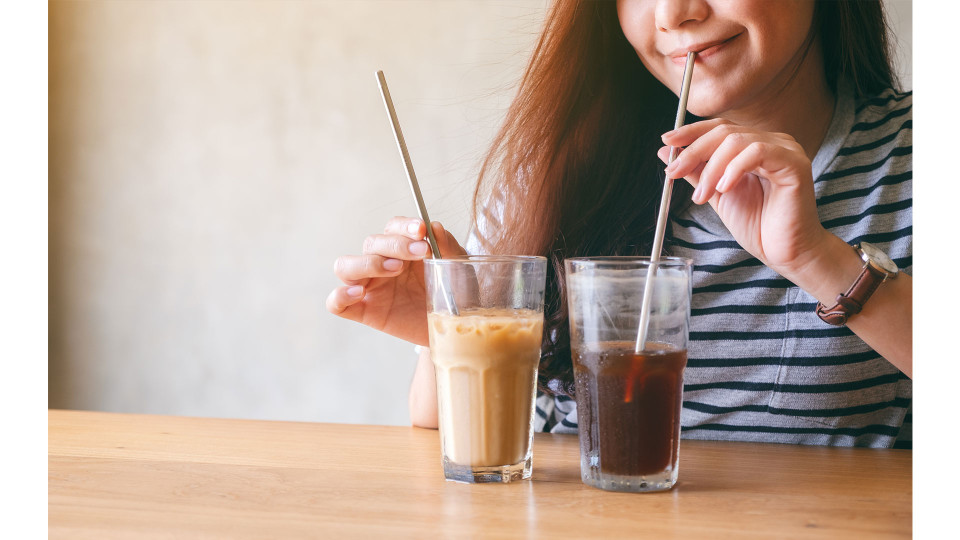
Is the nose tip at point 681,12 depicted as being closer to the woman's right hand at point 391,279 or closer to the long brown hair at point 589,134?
the long brown hair at point 589,134

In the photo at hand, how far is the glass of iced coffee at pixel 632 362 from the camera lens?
0.61 m

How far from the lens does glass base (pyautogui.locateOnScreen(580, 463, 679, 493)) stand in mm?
620

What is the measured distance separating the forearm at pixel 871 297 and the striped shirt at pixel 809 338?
0.22 metres

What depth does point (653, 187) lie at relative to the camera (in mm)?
1120

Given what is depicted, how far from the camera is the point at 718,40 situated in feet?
2.99

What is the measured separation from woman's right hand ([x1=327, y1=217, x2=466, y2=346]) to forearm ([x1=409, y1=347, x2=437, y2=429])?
0.09 meters

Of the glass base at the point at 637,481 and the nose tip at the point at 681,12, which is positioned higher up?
the nose tip at the point at 681,12

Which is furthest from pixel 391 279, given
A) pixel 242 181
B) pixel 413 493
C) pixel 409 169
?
pixel 242 181

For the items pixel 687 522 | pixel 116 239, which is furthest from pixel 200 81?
pixel 687 522

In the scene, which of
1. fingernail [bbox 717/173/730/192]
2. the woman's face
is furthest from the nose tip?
fingernail [bbox 717/173/730/192]

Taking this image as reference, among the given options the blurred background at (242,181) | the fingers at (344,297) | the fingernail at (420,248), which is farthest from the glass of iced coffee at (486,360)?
the blurred background at (242,181)
